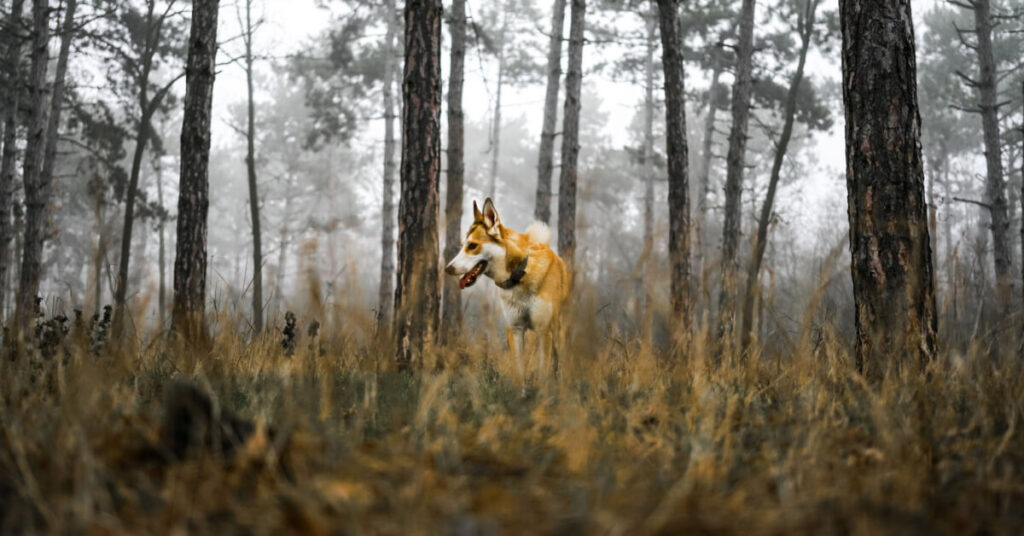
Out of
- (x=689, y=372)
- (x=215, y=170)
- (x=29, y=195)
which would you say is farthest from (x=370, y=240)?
(x=689, y=372)

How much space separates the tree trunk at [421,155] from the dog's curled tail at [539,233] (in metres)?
0.96

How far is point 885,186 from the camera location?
4.57 metres

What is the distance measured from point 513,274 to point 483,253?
307 mm

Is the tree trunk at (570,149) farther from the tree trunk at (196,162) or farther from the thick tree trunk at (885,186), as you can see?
the thick tree trunk at (885,186)

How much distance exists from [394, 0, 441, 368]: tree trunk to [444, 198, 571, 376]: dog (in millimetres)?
834

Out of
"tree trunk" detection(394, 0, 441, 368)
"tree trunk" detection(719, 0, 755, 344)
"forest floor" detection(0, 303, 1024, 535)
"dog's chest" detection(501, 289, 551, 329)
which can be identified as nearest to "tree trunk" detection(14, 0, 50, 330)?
"tree trunk" detection(394, 0, 441, 368)

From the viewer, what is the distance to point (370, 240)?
55.1 meters

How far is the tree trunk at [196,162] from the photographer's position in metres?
7.62

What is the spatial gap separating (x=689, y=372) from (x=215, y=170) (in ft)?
174

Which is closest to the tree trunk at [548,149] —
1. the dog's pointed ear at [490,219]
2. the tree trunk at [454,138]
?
the tree trunk at [454,138]

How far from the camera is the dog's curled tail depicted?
624 cm

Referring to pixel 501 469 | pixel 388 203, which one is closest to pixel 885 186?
pixel 501 469

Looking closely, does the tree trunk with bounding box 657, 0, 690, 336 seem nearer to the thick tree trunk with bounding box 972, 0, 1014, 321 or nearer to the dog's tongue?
the dog's tongue

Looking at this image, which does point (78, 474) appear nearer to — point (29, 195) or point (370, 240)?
point (29, 195)
